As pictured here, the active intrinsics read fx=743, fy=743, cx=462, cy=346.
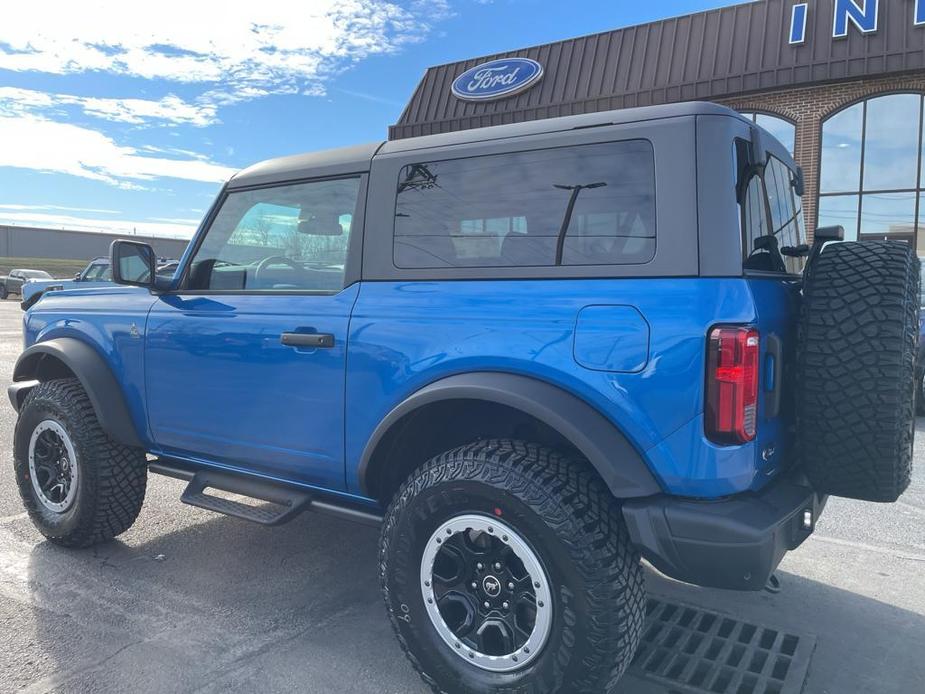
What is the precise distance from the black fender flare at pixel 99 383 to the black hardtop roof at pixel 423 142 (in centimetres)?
120

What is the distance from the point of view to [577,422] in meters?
2.36

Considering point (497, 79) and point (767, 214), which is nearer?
point (767, 214)

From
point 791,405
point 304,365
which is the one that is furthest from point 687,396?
point 304,365

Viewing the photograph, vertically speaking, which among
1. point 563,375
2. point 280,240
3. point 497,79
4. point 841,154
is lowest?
point 563,375

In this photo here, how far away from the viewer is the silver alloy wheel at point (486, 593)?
95.9 inches

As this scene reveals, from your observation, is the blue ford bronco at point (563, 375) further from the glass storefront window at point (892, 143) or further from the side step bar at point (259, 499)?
the glass storefront window at point (892, 143)

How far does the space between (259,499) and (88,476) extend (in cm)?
108

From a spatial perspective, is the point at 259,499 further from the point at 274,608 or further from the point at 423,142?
the point at 423,142

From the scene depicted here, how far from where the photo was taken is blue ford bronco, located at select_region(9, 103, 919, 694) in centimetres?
230

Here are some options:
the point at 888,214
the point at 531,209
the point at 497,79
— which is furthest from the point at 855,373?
the point at 497,79

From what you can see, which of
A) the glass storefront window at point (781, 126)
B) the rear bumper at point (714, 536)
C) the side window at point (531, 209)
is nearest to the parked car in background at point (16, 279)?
the glass storefront window at point (781, 126)

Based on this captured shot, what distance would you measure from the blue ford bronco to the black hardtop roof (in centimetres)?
1

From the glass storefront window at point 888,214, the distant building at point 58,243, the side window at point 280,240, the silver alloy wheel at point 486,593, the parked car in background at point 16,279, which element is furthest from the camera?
the distant building at point 58,243

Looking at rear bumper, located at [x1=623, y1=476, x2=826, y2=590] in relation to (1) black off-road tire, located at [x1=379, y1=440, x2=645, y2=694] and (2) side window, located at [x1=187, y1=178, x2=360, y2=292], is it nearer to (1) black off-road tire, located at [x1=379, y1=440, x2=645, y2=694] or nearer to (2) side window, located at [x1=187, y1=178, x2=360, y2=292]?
(1) black off-road tire, located at [x1=379, y1=440, x2=645, y2=694]
